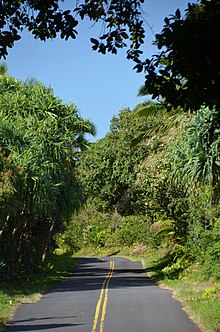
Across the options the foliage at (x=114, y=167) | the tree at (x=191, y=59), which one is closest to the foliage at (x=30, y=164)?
the foliage at (x=114, y=167)

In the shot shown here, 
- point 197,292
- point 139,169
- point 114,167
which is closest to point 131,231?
point 114,167

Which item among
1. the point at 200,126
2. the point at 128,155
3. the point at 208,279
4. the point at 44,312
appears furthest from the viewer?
the point at 128,155

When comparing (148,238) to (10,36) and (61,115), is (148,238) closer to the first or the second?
(61,115)

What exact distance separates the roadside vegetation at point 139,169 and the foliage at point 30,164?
0.05 m

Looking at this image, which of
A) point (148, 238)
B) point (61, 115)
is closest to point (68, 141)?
point (61, 115)

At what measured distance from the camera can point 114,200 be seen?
124 ft

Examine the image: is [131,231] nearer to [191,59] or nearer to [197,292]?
[197,292]

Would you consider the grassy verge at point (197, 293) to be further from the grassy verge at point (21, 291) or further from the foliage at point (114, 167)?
the foliage at point (114, 167)

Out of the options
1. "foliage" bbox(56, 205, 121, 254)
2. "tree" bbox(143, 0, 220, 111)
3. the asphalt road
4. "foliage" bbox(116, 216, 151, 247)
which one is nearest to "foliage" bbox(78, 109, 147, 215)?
the asphalt road

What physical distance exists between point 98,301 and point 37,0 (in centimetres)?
1492

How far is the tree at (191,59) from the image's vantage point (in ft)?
17.2

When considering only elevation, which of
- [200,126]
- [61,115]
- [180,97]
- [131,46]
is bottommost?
[180,97]

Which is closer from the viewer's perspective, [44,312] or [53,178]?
[44,312]

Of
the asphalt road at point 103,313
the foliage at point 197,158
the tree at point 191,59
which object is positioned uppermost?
the foliage at point 197,158
